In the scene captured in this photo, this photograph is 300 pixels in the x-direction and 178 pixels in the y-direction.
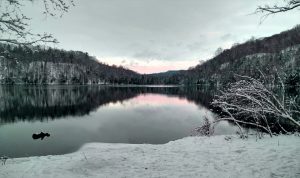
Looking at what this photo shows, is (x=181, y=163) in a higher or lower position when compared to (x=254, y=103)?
lower

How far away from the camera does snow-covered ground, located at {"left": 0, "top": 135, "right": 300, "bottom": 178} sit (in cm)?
916

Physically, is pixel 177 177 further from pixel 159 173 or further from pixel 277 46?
pixel 277 46

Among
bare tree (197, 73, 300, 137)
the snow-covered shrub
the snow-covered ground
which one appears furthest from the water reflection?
bare tree (197, 73, 300, 137)

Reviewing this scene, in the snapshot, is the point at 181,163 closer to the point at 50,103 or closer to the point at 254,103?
the point at 254,103

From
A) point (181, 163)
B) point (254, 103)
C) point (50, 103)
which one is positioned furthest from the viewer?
point (50, 103)

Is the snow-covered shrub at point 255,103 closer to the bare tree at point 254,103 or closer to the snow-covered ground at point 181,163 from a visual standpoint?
the bare tree at point 254,103

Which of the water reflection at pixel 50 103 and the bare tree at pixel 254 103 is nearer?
the bare tree at pixel 254 103

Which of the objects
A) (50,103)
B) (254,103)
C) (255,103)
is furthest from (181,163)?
(50,103)

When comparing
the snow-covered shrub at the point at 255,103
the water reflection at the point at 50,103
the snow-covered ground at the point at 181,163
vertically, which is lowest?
the water reflection at the point at 50,103

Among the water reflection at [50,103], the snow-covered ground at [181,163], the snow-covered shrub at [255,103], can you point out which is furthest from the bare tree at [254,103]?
the water reflection at [50,103]

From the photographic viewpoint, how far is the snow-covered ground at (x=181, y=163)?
30.1 feet

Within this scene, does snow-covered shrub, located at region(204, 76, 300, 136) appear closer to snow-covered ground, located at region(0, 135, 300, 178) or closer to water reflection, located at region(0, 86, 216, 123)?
snow-covered ground, located at region(0, 135, 300, 178)

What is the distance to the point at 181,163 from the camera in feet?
35.0

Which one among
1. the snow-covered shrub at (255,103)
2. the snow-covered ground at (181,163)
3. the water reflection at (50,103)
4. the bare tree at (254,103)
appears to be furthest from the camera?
the water reflection at (50,103)
